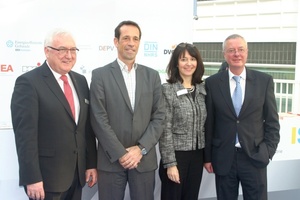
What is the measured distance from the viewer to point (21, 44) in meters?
2.59

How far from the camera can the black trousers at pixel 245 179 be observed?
218 cm

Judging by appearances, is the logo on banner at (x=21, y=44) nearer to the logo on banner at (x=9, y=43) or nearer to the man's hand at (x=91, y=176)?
the logo on banner at (x=9, y=43)

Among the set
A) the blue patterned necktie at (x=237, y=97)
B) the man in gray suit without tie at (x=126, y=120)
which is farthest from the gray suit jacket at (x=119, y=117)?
the blue patterned necktie at (x=237, y=97)

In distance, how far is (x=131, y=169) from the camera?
6.75ft

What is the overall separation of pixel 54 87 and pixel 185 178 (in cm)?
106

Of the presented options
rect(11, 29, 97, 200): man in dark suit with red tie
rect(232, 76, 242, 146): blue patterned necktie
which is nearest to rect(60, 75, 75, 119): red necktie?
rect(11, 29, 97, 200): man in dark suit with red tie

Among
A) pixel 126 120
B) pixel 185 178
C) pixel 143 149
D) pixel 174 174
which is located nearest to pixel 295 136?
pixel 185 178

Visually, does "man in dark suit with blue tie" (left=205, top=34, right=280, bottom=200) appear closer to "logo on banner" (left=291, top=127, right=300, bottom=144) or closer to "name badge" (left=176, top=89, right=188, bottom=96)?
"name badge" (left=176, top=89, right=188, bottom=96)

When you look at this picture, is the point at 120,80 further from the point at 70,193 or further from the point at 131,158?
the point at 70,193

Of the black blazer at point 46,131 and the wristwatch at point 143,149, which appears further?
the wristwatch at point 143,149

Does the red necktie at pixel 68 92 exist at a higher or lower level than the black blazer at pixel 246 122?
higher

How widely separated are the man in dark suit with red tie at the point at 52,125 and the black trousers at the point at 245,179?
0.99 m

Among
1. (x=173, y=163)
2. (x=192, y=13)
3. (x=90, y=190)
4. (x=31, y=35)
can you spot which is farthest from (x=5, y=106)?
(x=192, y=13)

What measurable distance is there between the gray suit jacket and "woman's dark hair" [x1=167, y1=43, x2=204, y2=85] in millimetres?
217
